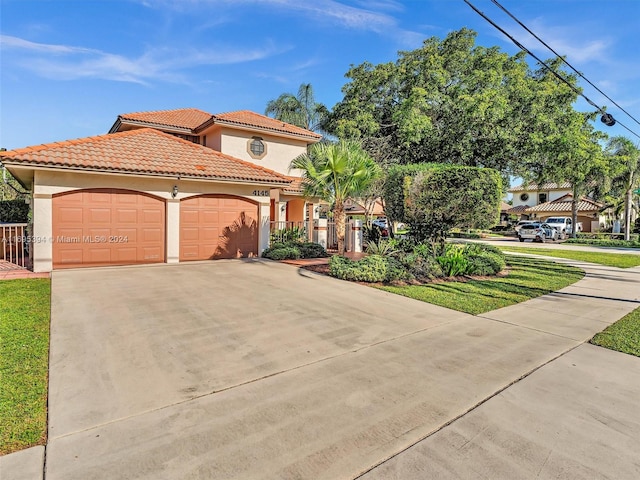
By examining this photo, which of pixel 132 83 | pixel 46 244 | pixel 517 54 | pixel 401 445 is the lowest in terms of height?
pixel 401 445

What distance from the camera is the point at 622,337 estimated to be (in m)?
5.68

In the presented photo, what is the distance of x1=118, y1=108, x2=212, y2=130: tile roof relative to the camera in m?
19.7

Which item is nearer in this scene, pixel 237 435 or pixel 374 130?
pixel 237 435

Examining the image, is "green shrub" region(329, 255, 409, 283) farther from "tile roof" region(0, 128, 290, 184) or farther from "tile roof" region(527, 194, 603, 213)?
"tile roof" region(527, 194, 603, 213)

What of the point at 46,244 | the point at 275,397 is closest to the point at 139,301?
the point at 275,397

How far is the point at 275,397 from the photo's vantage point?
365 centimetres

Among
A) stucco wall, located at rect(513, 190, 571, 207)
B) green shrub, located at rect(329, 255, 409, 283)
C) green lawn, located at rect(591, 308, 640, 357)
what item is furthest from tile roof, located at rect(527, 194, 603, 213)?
green lawn, located at rect(591, 308, 640, 357)

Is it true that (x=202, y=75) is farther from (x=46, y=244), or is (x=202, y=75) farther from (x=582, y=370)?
(x=582, y=370)

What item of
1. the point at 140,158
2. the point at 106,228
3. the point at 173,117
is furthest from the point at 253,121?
the point at 106,228

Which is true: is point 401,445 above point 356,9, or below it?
below

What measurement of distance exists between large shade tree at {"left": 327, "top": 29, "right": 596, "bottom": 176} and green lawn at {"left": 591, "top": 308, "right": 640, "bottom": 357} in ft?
46.5

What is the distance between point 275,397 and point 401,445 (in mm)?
1368

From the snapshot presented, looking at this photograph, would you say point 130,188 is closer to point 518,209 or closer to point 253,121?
point 253,121

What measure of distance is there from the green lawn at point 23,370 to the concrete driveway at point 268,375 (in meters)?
0.13
